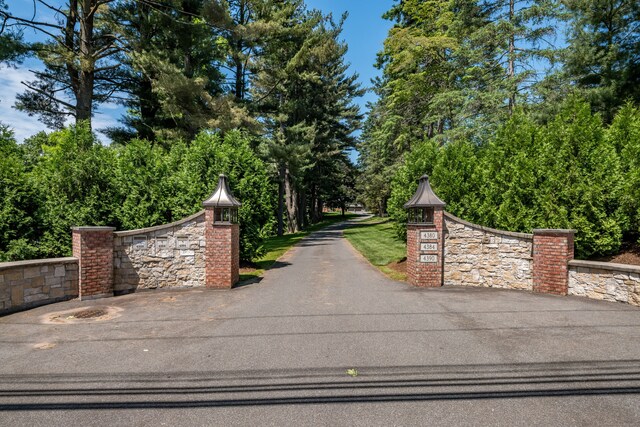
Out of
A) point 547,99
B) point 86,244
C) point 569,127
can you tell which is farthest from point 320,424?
point 547,99

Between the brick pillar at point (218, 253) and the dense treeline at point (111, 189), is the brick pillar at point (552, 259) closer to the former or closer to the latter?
the brick pillar at point (218, 253)

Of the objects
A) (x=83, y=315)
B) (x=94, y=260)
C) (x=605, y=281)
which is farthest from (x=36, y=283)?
(x=605, y=281)

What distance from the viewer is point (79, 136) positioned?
1038cm

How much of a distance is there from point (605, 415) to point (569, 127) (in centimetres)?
799

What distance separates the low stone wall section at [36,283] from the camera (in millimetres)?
6293

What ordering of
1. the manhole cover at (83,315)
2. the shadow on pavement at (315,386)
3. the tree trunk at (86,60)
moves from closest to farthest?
the shadow on pavement at (315,386)
the manhole cover at (83,315)
the tree trunk at (86,60)

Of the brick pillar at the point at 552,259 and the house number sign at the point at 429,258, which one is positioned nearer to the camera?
the brick pillar at the point at 552,259

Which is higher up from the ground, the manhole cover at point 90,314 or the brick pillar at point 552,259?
the brick pillar at point 552,259

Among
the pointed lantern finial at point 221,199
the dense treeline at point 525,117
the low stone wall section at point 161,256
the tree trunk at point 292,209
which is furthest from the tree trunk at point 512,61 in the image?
the tree trunk at point 292,209

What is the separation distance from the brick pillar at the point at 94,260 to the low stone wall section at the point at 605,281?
10.6 meters

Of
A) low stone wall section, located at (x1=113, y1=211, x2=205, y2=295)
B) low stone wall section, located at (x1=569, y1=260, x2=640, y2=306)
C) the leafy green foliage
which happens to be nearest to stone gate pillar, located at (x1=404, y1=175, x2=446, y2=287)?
the leafy green foliage

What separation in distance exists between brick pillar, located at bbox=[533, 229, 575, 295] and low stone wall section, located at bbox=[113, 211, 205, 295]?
819cm

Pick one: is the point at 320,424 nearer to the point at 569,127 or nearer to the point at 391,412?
the point at 391,412

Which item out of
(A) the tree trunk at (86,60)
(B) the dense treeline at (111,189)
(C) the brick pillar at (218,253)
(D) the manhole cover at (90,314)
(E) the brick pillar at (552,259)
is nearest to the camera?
(D) the manhole cover at (90,314)
